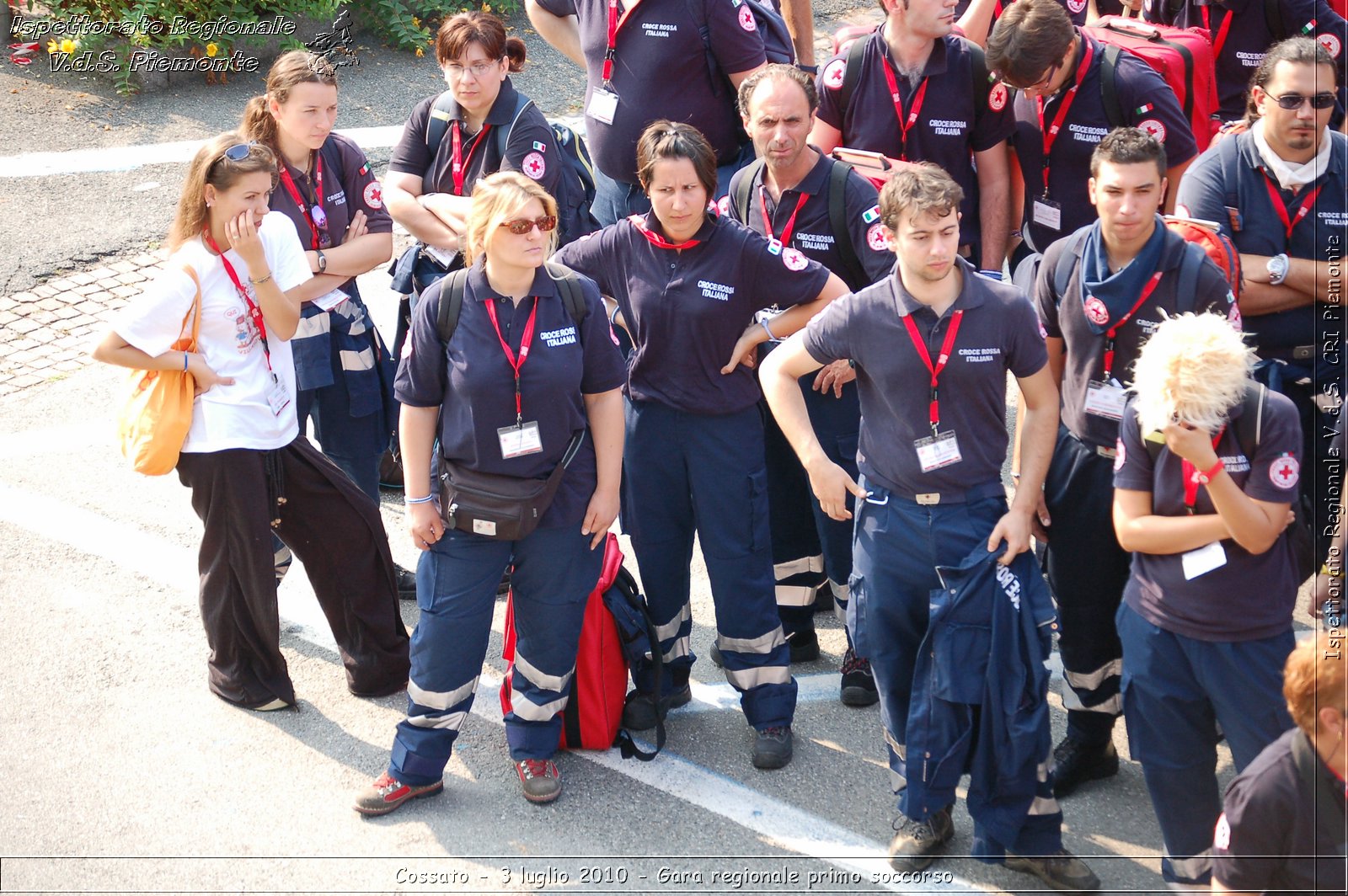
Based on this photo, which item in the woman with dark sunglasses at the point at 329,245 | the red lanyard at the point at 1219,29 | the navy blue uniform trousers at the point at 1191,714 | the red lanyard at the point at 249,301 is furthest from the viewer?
the red lanyard at the point at 1219,29

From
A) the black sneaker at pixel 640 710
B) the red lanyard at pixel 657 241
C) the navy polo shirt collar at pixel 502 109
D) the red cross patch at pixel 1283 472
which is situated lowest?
the black sneaker at pixel 640 710

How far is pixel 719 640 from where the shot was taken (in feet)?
17.5

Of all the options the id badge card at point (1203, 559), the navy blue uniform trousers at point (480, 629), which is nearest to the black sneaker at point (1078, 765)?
the id badge card at point (1203, 559)

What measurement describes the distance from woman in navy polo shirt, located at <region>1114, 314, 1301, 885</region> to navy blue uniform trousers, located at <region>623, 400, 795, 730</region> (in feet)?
4.66

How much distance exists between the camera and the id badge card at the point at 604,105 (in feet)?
21.1

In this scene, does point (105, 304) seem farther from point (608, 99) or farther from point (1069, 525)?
point (1069, 525)

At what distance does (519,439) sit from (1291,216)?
3029mm

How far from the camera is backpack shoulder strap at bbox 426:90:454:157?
6160 mm

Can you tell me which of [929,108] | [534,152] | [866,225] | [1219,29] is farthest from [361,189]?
[1219,29]

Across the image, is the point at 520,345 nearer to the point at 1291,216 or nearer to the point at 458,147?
the point at 458,147

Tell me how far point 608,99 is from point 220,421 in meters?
2.45

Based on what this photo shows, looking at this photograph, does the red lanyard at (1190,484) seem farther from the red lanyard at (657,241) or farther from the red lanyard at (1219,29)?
the red lanyard at (1219,29)

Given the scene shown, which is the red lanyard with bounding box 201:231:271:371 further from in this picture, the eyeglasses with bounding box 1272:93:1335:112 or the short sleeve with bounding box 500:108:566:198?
the eyeglasses with bounding box 1272:93:1335:112

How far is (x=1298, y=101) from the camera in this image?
4957 mm
